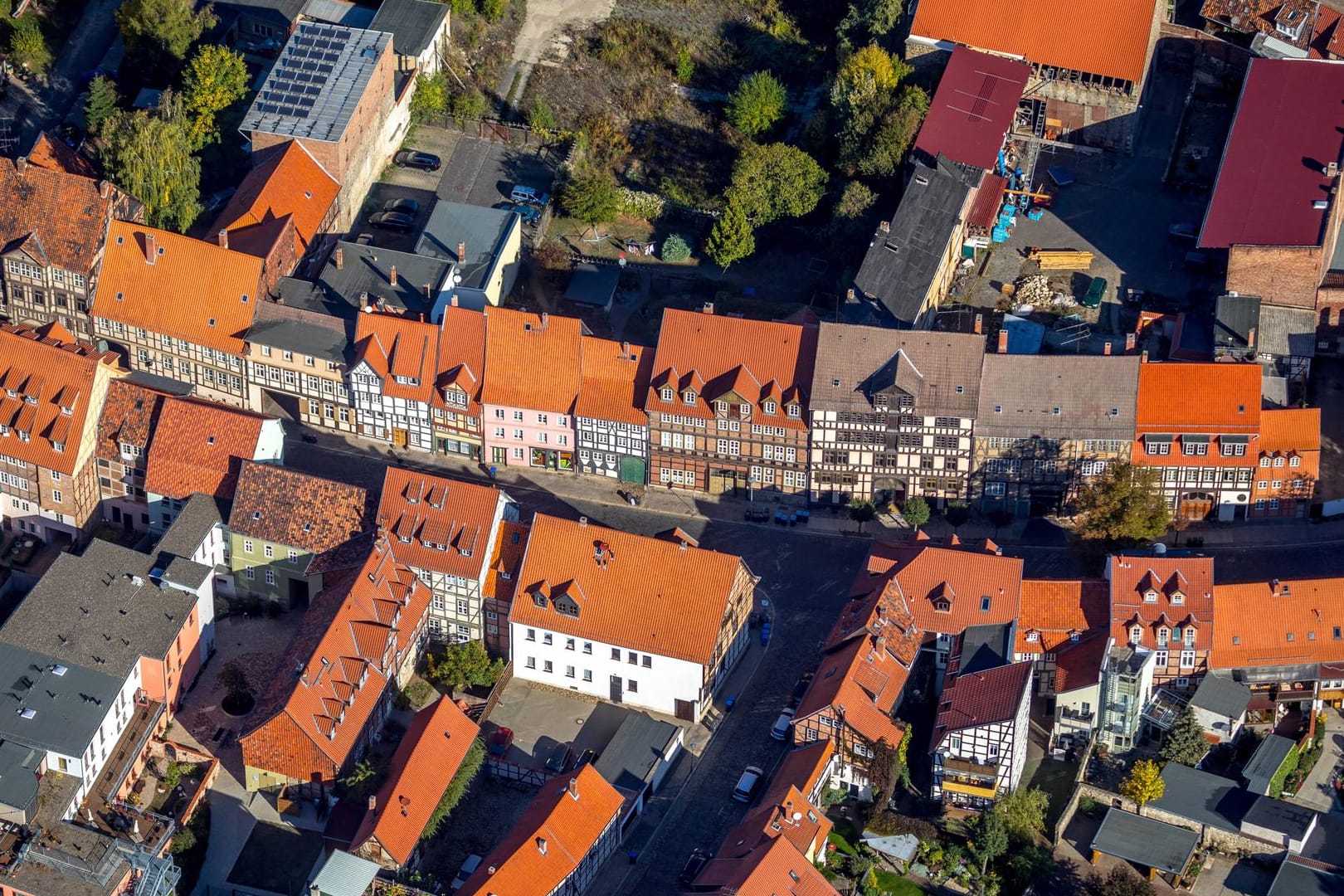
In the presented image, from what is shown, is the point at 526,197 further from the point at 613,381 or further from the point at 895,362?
the point at 895,362

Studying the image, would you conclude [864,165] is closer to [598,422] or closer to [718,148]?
[718,148]

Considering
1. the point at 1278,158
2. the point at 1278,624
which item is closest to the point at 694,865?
the point at 1278,624

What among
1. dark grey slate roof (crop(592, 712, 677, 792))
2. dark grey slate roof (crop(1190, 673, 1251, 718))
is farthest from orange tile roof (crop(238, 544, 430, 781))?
dark grey slate roof (crop(1190, 673, 1251, 718))

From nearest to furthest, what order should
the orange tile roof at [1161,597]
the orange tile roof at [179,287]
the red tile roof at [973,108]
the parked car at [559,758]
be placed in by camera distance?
the parked car at [559,758], the orange tile roof at [1161,597], the orange tile roof at [179,287], the red tile roof at [973,108]

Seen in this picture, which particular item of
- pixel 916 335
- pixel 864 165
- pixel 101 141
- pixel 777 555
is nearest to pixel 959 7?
pixel 864 165

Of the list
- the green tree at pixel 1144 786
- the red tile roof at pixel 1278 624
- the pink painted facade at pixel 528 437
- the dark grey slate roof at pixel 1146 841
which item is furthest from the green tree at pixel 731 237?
the dark grey slate roof at pixel 1146 841

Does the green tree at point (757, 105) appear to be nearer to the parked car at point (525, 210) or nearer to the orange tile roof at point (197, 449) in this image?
the parked car at point (525, 210)
